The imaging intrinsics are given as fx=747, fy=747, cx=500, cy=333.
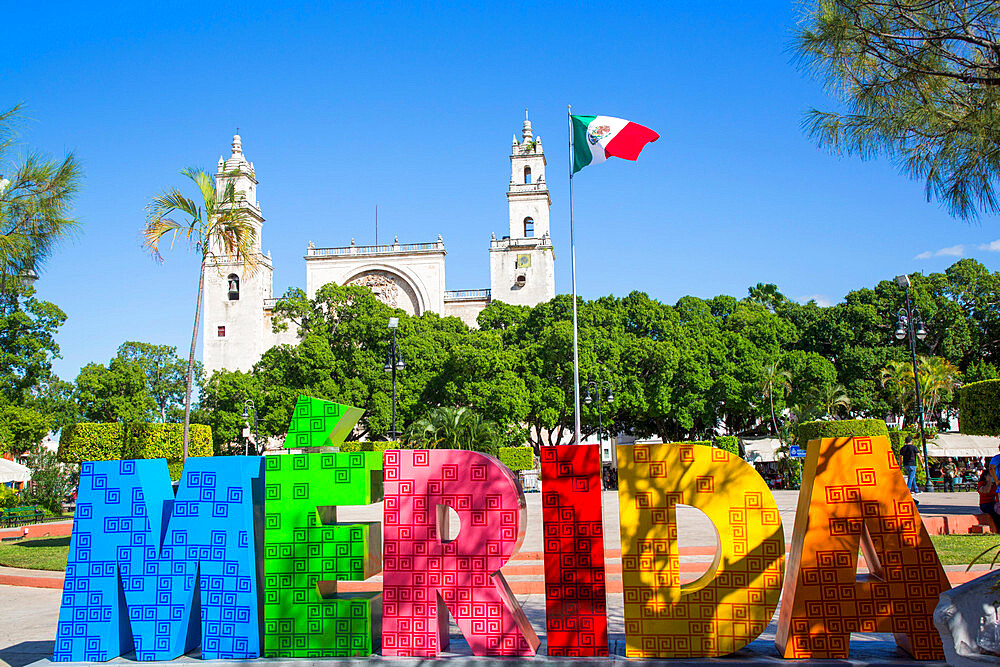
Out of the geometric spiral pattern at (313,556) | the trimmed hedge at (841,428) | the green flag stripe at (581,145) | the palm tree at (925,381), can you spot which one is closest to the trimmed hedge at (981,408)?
the trimmed hedge at (841,428)

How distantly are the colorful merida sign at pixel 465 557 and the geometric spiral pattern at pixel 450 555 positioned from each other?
0.01 meters

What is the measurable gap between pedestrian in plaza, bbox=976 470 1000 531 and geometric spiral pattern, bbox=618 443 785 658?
8129mm

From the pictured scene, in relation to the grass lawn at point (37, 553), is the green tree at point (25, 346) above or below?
above

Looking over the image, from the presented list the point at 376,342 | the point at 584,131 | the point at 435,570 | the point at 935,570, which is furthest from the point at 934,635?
the point at 376,342

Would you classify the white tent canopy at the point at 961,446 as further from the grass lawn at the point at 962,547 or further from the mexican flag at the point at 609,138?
the mexican flag at the point at 609,138

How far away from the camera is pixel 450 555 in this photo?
18.6 ft

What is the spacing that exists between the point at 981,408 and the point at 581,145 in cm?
1008

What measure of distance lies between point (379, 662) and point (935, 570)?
4090mm

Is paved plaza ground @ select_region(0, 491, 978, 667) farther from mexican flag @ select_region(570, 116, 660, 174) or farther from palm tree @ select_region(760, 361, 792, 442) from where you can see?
palm tree @ select_region(760, 361, 792, 442)

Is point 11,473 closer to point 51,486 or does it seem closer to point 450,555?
point 51,486

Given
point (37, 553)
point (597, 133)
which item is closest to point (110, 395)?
point (37, 553)

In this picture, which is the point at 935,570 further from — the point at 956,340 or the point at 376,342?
the point at 956,340

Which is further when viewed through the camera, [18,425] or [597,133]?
[18,425]

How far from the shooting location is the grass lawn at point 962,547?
9.12 m
